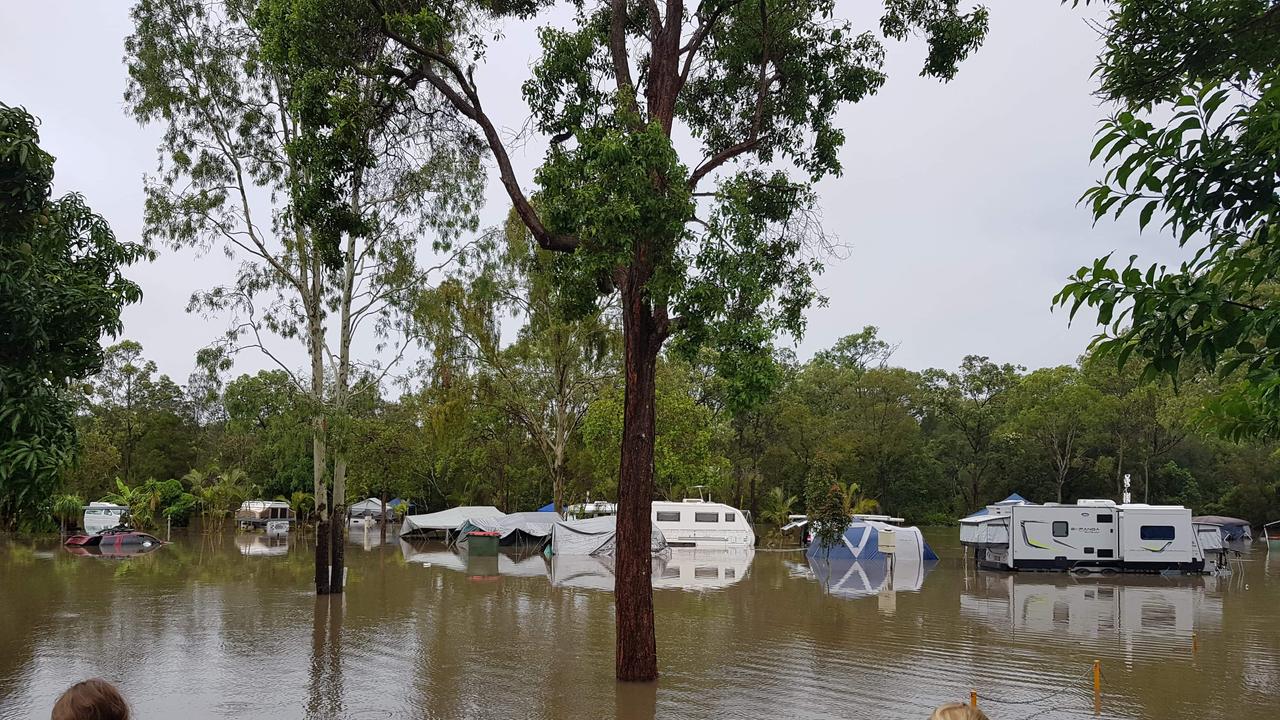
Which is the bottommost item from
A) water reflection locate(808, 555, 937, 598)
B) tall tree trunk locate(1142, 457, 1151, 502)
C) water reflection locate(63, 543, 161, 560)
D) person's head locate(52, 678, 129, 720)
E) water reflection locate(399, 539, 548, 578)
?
water reflection locate(63, 543, 161, 560)

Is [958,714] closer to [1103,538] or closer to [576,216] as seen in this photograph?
[576,216]

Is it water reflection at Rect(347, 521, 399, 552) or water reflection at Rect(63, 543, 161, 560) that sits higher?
water reflection at Rect(63, 543, 161, 560)

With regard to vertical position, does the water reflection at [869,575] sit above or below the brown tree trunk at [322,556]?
below

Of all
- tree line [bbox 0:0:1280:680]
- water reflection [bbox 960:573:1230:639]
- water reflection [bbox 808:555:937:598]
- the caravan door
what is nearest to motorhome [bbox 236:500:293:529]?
tree line [bbox 0:0:1280:680]

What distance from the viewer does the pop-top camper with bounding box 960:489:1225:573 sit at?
26953 mm

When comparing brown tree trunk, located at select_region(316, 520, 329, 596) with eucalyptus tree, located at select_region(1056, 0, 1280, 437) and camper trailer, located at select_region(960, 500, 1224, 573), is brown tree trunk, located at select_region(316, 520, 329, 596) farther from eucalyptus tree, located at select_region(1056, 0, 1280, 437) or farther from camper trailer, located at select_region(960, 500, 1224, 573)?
camper trailer, located at select_region(960, 500, 1224, 573)

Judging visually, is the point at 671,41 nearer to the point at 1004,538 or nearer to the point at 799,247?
the point at 799,247

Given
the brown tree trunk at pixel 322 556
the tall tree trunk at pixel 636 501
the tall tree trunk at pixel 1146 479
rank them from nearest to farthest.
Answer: the tall tree trunk at pixel 636 501 → the brown tree trunk at pixel 322 556 → the tall tree trunk at pixel 1146 479

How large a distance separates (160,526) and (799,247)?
49.3 metres

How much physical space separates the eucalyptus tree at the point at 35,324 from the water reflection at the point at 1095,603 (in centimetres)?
1528

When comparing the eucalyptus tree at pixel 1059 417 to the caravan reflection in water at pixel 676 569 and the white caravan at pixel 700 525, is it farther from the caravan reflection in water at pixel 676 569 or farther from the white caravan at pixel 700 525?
the caravan reflection in water at pixel 676 569

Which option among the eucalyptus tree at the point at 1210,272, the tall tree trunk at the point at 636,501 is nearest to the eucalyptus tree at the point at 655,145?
the tall tree trunk at the point at 636,501

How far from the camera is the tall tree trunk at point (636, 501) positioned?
10.9 m

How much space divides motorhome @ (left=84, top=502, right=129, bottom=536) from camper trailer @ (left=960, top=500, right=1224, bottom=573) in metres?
39.3
